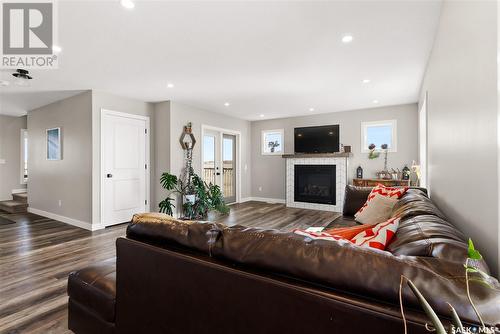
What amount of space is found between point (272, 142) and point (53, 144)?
5206mm

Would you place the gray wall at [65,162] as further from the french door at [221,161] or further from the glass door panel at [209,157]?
the glass door panel at [209,157]

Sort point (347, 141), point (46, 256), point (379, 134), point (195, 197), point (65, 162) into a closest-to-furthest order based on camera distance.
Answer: point (46, 256) < point (65, 162) < point (195, 197) < point (379, 134) < point (347, 141)

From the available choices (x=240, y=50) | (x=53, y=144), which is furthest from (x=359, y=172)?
(x=53, y=144)

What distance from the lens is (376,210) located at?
2703 mm

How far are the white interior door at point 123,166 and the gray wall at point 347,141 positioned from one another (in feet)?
11.1

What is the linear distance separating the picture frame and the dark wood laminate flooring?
1.29 m

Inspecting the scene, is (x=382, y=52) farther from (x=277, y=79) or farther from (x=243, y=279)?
(x=243, y=279)

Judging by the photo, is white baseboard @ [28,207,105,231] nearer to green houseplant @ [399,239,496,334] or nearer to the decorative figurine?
green houseplant @ [399,239,496,334]

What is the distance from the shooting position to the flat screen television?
6.20 metres

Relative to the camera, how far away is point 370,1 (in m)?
2.04

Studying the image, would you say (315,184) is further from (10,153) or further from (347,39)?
(10,153)

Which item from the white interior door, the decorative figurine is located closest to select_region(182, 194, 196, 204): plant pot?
the white interior door

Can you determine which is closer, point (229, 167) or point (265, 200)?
point (229, 167)

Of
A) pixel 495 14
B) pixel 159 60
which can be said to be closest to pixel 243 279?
pixel 495 14
